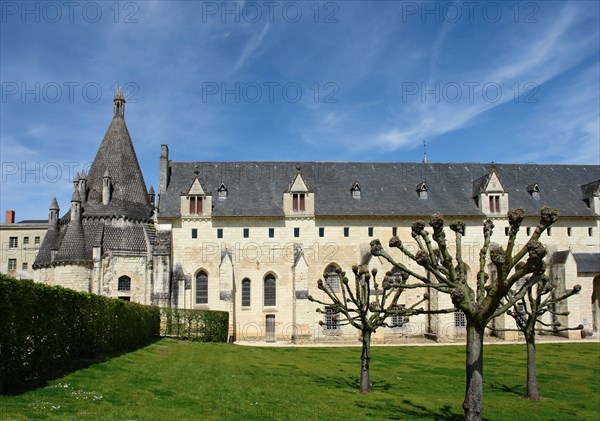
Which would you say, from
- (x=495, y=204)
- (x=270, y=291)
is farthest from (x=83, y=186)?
(x=495, y=204)

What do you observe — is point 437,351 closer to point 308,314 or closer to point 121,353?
point 308,314

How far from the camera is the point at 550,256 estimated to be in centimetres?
4634

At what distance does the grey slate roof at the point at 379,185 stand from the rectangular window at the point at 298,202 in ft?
4.44

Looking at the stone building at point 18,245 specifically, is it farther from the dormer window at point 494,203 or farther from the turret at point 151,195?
the dormer window at point 494,203

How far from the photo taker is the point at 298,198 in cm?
4594

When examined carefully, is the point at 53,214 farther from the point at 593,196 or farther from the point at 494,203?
the point at 593,196

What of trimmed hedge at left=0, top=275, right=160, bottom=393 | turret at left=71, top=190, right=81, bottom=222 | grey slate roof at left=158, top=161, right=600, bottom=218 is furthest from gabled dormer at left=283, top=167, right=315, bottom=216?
trimmed hedge at left=0, top=275, right=160, bottom=393

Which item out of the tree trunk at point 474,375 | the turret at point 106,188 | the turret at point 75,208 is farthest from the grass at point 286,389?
the turret at point 106,188

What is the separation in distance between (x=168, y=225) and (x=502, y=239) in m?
29.8

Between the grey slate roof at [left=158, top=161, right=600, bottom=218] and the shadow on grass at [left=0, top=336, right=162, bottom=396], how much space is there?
1014 inches

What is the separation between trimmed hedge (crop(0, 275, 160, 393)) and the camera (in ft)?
43.9

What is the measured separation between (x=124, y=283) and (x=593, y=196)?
43.6m

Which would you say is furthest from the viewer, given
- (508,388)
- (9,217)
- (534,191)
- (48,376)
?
(9,217)

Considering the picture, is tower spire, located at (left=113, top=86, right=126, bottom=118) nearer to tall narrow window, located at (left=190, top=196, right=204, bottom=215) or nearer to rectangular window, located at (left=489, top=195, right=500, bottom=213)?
tall narrow window, located at (left=190, top=196, right=204, bottom=215)
